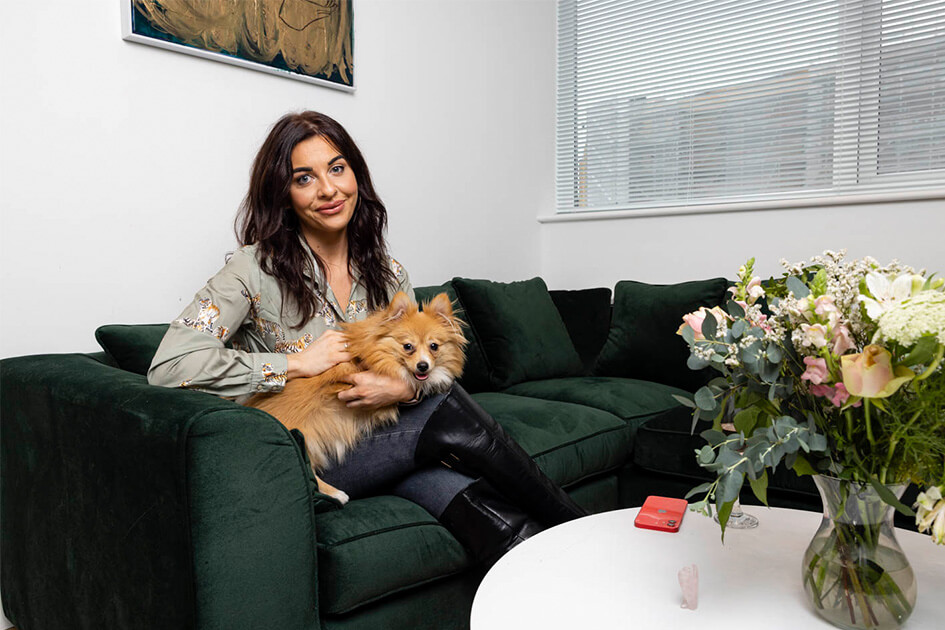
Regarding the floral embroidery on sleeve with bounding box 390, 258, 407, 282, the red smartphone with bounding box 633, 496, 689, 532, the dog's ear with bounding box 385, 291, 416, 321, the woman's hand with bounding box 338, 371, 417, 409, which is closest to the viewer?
the red smartphone with bounding box 633, 496, 689, 532

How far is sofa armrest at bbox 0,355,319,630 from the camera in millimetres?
1149

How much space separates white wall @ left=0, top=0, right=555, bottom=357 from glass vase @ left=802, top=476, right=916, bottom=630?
6.81ft

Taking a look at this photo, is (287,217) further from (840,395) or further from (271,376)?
(840,395)

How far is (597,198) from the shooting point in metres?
3.85

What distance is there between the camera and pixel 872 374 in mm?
781

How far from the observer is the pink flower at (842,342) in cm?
84

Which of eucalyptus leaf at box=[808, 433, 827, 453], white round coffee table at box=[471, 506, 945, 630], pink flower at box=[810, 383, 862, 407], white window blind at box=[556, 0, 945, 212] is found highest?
white window blind at box=[556, 0, 945, 212]

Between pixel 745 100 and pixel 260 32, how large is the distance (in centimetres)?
232

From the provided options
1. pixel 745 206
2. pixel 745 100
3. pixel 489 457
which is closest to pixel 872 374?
pixel 489 457

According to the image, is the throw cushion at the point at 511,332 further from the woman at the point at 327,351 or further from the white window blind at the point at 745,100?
the white window blind at the point at 745,100

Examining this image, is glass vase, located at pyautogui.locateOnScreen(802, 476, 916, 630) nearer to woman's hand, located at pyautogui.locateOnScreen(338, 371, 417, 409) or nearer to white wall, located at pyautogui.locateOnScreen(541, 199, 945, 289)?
woman's hand, located at pyautogui.locateOnScreen(338, 371, 417, 409)

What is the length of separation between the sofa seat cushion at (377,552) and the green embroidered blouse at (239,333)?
0.38 m

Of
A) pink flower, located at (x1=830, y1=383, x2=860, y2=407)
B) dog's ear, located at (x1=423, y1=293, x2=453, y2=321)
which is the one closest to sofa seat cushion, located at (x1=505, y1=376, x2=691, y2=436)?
dog's ear, located at (x1=423, y1=293, x2=453, y2=321)

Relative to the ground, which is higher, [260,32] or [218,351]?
[260,32]
